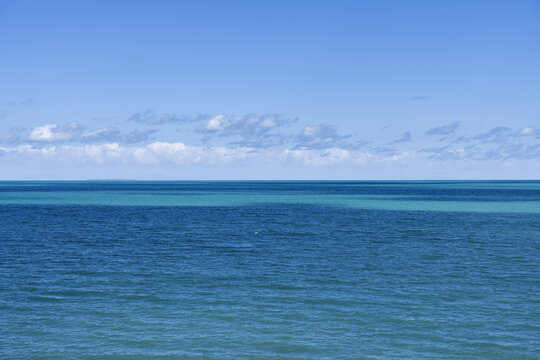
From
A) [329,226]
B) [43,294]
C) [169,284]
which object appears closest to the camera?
[43,294]

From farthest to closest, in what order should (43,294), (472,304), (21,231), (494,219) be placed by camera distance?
(494,219)
(21,231)
(43,294)
(472,304)

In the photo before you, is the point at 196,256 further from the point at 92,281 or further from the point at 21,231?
the point at 21,231

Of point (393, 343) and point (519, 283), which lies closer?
point (393, 343)

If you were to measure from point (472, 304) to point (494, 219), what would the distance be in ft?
171

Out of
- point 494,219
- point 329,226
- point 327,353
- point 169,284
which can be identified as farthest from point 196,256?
A: point 494,219

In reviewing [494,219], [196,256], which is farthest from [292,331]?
[494,219]

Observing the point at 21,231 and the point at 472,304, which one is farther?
the point at 21,231

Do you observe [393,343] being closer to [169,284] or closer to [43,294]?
[169,284]

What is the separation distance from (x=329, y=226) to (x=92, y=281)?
37623mm

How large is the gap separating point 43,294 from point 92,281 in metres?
3.43

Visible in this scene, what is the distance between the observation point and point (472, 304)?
89.7 feet

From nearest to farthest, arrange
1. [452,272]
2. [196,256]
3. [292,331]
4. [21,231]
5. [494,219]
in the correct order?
[292,331] < [452,272] < [196,256] < [21,231] < [494,219]

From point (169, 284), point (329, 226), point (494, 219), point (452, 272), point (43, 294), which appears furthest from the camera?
point (494, 219)

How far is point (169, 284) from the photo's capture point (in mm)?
31656
